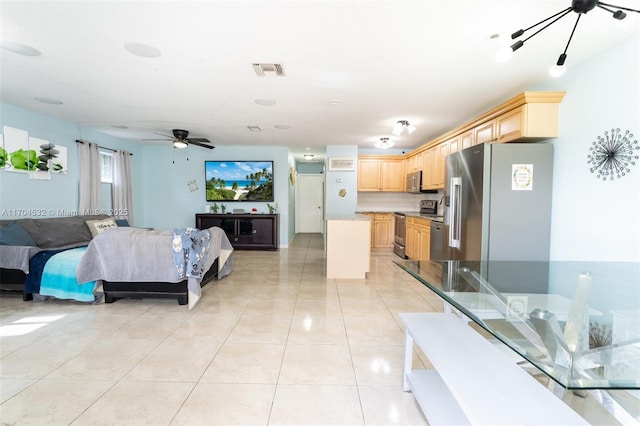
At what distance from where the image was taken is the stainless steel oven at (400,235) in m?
6.01

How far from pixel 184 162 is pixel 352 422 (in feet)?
23.7

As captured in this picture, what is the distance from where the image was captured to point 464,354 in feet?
4.72

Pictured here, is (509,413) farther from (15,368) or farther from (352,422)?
(15,368)

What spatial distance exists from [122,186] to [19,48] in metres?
4.20

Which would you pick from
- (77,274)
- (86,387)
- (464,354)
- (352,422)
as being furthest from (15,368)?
(464,354)

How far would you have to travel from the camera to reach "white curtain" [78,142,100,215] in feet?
17.2

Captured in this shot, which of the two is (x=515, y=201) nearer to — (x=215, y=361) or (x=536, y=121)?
(x=536, y=121)

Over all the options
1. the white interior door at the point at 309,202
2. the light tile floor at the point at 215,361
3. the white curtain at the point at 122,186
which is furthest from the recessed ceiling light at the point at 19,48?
the white interior door at the point at 309,202

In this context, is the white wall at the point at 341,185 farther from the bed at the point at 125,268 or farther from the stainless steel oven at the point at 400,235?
the bed at the point at 125,268

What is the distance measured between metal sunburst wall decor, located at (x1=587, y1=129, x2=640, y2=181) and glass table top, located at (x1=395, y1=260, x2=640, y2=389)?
0.90m

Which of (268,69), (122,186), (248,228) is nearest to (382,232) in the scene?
(248,228)

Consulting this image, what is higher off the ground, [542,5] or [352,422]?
[542,5]

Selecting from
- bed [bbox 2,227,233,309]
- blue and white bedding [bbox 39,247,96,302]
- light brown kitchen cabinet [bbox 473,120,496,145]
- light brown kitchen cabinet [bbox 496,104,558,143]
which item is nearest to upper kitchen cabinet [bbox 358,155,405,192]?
light brown kitchen cabinet [bbox 473,120,496,145]

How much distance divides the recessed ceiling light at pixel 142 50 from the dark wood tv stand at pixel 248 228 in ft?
15.4
